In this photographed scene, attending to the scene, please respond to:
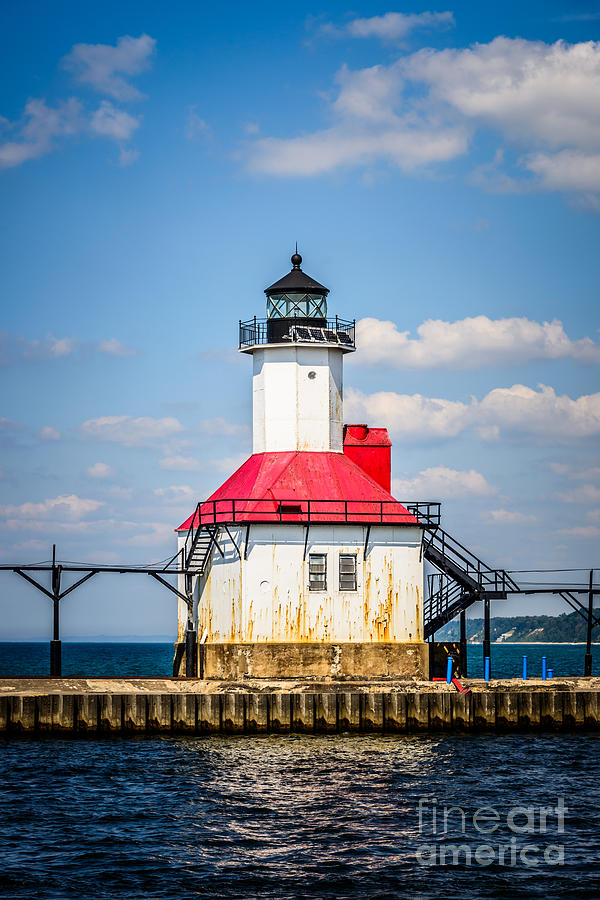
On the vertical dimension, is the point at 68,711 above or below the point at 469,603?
below

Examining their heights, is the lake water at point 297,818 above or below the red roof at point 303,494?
below

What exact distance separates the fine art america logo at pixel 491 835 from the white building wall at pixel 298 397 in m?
19.8

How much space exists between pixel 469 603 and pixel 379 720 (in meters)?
8.75

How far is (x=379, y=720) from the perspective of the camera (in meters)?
38.3

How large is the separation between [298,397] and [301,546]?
274 inches

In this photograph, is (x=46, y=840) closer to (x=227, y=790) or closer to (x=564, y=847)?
(x=227, y=790)

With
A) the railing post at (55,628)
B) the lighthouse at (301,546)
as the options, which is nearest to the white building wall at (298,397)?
the lighthouse at (301,546)

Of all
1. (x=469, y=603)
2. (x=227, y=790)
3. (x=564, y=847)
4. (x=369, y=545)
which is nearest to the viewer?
(x=564, y=847)

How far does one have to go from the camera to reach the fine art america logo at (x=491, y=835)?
2402 cm

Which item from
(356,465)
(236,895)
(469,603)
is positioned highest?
(356,465)

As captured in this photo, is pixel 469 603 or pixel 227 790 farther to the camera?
pixel 469 603

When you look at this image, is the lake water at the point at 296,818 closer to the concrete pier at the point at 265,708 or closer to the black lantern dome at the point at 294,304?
the concrete pier at the point at 265,708

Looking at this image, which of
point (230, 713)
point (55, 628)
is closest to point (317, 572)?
point (230, 713)

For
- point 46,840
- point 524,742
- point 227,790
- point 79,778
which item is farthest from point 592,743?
point 46,840
